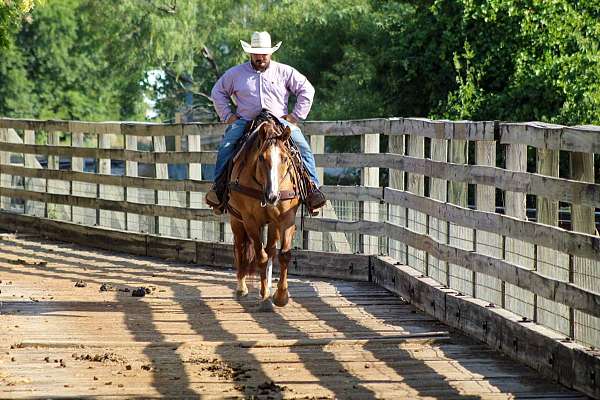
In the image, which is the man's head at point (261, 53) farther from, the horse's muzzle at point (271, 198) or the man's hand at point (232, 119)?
the horse's muzzle at point (271, 198)

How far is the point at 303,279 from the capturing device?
15352 millimetres

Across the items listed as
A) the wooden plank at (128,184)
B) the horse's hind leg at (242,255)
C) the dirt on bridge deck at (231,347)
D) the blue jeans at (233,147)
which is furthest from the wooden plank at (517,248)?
the wooden plank at (128,184)

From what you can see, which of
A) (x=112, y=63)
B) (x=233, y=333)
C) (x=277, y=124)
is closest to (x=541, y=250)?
(x=233, y=333)

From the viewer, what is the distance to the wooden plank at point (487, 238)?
11.0m

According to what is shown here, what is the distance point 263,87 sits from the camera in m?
13.5

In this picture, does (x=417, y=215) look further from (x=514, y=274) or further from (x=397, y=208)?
(x=514, y=274)

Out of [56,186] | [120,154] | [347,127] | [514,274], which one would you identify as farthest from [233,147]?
[56,186]

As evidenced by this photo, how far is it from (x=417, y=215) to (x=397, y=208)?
72 centimetres

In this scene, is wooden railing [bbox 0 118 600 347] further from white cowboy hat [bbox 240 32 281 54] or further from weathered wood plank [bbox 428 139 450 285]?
white cowboy hat [bbox 240 32 281 54]

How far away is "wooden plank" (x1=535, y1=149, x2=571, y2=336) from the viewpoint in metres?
9.80

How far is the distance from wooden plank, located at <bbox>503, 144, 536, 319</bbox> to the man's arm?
3706 millimetres

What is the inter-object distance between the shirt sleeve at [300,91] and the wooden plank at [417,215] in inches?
39.6

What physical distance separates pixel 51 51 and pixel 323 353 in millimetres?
66903

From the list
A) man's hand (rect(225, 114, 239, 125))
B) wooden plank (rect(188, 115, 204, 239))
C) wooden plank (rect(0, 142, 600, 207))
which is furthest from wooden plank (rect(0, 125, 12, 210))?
man's hand (rect(225, 114, 239, 125))
